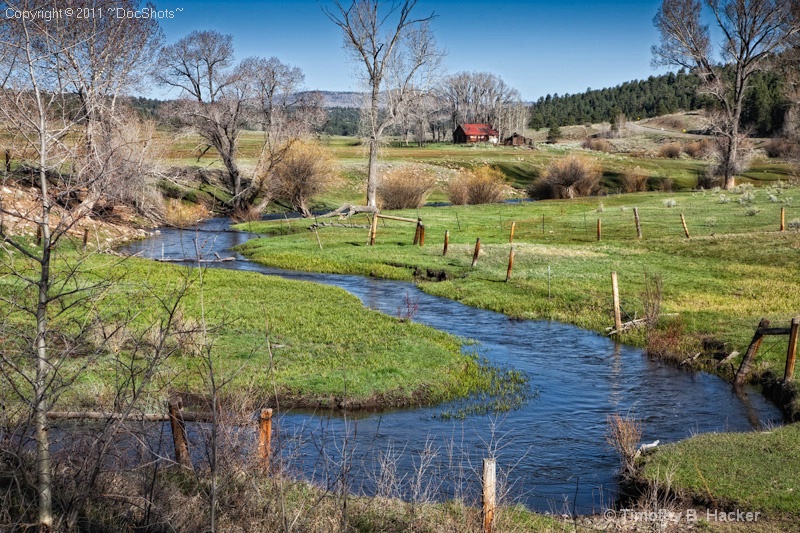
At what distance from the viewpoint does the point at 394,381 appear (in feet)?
51.7

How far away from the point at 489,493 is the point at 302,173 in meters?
47.6

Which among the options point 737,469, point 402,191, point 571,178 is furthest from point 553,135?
point 737,469

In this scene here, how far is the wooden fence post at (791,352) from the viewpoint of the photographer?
14.4 meters

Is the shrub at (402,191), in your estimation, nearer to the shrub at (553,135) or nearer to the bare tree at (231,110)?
the bare tree at (231,110)

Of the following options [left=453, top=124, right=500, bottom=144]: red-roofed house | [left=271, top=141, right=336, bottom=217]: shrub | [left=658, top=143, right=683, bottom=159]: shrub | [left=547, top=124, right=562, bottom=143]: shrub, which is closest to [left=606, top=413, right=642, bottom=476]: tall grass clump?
[left=271, top=141, right=336, bottom=217]: shrub

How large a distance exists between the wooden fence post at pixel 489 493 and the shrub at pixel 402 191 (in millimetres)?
48524

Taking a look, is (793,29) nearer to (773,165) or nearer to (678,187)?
(678,187)

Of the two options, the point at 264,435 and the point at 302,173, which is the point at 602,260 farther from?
the point at 302,173

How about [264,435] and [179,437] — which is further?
[179,437]

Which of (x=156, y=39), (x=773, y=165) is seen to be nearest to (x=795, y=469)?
(x=156, y=39)

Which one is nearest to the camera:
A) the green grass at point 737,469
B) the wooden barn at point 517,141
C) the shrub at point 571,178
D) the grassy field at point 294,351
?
the green grass at point 737,469

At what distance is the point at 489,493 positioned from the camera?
7.61 metres

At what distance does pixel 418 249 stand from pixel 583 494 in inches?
943

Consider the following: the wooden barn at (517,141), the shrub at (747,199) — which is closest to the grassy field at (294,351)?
the shrub at (747,199)
